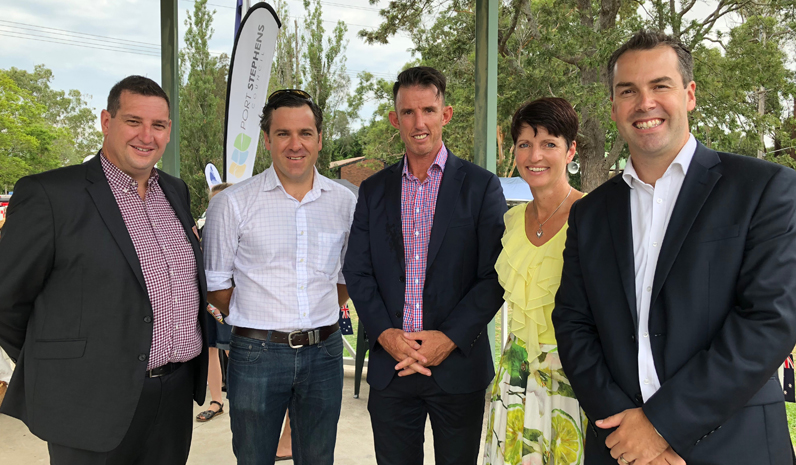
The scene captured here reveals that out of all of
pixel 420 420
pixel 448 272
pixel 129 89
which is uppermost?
pixel 129 89

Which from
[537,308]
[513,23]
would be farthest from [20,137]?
[537,308]

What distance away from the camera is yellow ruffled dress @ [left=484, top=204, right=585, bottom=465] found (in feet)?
6.37

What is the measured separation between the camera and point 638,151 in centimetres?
167

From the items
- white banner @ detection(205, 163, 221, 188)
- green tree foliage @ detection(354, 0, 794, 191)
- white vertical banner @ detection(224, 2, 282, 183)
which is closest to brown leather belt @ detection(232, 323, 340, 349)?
white vertical banner @ detection(224, 2, 282, 183)

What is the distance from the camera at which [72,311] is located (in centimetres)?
186

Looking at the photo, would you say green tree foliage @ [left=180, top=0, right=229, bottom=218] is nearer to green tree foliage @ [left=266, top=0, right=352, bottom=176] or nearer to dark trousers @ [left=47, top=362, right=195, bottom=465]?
green tree foliage @ [left=266, top=0, right=352, bottom=176]

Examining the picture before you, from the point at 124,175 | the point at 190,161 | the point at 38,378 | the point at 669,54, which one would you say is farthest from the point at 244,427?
the point at 190,161

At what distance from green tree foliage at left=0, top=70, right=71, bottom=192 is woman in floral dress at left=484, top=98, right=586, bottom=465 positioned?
97.6ft

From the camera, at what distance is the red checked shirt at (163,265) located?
2.02 m

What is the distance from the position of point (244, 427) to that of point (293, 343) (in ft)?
1.36

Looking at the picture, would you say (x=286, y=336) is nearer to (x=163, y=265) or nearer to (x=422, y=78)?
(x=163, y=265)

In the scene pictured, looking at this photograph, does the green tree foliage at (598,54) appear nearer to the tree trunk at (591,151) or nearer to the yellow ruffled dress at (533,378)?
the tree trunk at (591,151)

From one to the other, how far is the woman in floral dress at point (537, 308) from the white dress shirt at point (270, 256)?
0.82 m

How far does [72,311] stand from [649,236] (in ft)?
6.35
